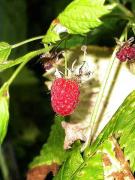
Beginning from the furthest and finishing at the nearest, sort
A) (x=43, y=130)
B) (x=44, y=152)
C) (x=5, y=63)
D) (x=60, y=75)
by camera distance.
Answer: (x=43, y=130) → (x=44, y=152) → (x=60, y=75) → (x=5, y=63)

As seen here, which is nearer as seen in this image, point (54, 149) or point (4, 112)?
point (4, 112)

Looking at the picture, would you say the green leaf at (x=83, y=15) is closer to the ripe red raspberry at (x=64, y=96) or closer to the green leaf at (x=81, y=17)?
the green leaf at (x=81, y=17)

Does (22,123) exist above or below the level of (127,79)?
below

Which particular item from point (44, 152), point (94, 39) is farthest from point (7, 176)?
point (94, 39)

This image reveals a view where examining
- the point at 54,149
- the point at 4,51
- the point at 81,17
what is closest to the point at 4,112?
the point at 4,51

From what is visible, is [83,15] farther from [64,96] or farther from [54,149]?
[54,149]

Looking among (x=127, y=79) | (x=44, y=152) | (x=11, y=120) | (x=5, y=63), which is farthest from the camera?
(x=11, y=120)

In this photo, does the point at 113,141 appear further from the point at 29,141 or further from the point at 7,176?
the point at 29,141
